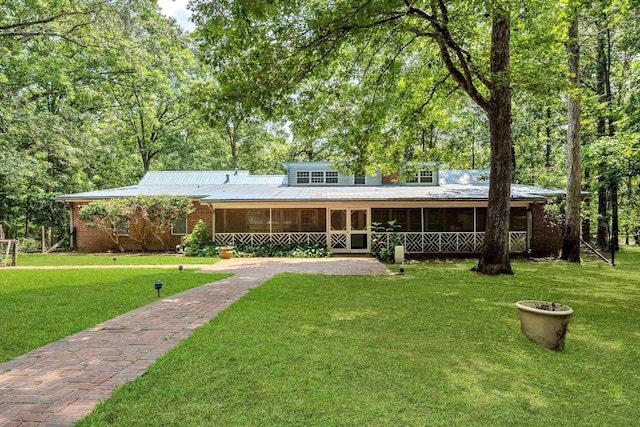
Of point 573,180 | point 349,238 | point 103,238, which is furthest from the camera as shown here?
point 103,238

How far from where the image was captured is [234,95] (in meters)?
7.55

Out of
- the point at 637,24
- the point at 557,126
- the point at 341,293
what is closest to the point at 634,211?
the point at 557,126

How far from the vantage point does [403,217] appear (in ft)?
57.8

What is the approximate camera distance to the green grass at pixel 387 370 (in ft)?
9.48

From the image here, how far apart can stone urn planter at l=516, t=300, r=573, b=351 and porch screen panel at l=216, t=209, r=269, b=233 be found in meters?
13.8

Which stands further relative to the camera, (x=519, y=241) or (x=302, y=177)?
(x=302, y=177)

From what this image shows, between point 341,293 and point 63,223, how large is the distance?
63.5ft

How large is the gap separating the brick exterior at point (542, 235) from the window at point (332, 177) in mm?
9771

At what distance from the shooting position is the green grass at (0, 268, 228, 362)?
16.3ft

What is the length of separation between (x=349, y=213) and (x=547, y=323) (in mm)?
11847

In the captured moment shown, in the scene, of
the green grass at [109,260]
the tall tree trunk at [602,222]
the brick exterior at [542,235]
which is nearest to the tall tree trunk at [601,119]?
the tall tree trunk at [602,222]

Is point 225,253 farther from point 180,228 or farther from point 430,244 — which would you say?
point 430,244

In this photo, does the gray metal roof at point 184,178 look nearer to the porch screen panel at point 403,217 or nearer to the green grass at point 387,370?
the porch screen panel at point 403,217

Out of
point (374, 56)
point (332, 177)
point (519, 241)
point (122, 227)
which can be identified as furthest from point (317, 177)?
point (519, 241)
